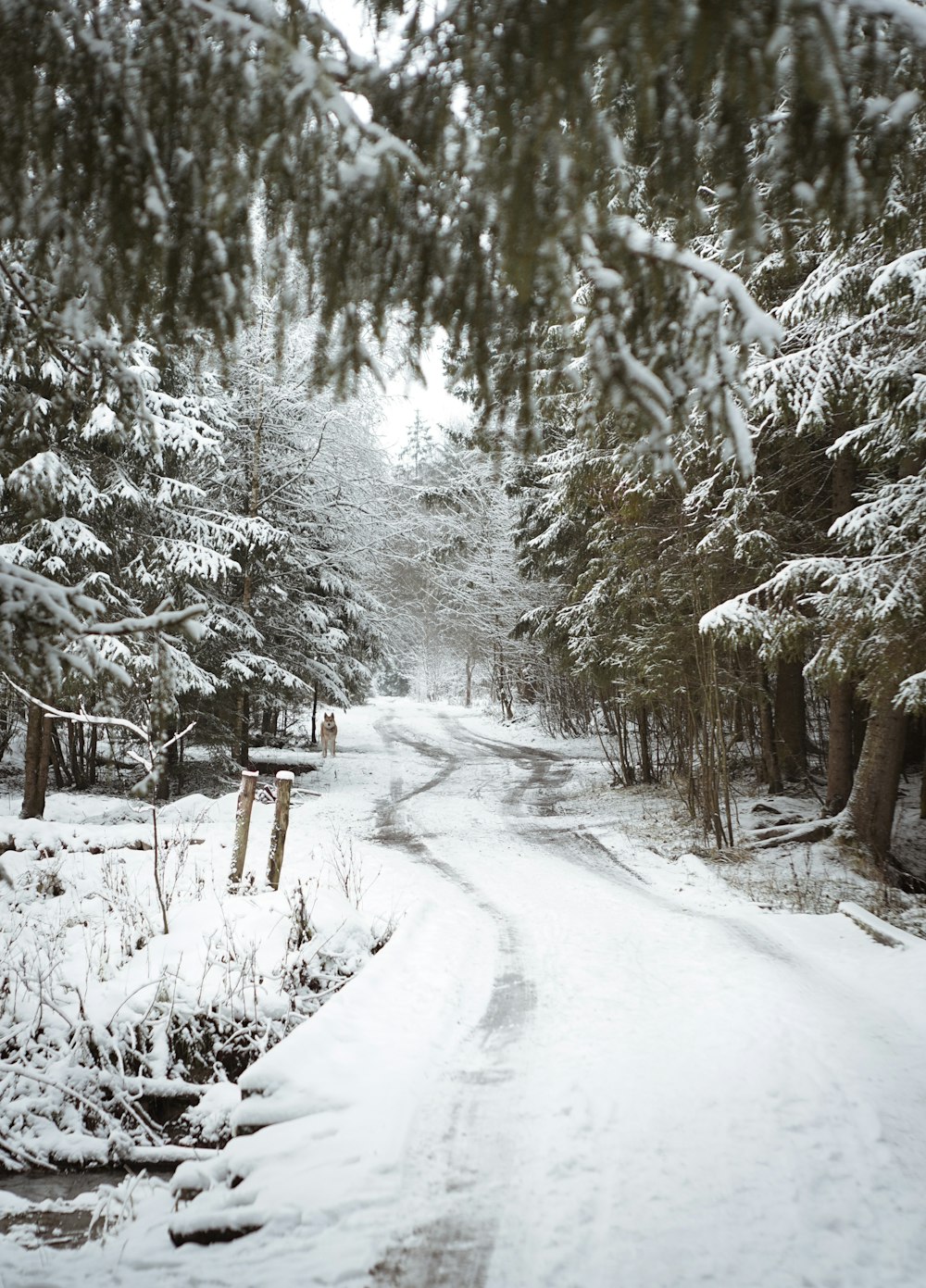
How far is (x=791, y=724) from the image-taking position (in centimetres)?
1327

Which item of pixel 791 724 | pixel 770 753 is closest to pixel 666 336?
pixel 770 753

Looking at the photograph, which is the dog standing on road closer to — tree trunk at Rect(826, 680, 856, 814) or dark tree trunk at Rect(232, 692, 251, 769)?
dark tree trunk at Rect(232, 692, 251, 769)

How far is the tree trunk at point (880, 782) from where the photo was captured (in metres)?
8.38

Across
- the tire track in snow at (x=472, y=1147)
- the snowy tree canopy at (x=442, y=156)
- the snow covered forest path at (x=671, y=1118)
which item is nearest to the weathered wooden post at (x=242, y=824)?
the snow covered forest path at (x=671, y=1118)

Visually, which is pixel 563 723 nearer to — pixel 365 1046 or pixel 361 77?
pixel 365 1046

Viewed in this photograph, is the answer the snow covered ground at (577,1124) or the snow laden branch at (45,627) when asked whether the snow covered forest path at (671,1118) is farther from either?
the snow laden branch at (45,627)

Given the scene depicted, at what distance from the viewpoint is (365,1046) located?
13.8ft

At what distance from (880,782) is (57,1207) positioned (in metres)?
8.87

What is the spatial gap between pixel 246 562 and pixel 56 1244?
13071mm

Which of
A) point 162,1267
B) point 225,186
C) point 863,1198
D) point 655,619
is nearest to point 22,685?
point 225,186

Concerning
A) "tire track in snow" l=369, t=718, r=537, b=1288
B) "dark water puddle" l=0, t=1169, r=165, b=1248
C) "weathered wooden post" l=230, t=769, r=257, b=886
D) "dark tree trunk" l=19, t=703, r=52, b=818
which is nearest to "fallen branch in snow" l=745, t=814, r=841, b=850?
"tire track in snow" l=369, t=718, r=537, b=1288

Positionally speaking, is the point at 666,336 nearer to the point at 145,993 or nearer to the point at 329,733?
the point at 145,993

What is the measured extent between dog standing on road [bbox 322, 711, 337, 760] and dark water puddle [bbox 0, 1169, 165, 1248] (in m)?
16.3

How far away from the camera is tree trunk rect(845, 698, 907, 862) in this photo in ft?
27.5
